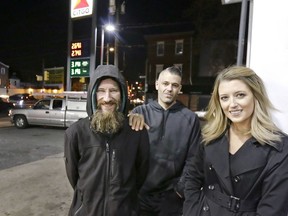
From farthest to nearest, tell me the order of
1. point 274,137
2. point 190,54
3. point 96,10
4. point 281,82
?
point 190,54
point 96,10
point 281,82
point 274,137

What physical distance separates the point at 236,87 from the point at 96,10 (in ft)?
54.0

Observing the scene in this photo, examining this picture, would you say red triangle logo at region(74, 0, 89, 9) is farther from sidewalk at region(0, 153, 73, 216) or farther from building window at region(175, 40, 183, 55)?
building window at region(175, 40, 183, 55)

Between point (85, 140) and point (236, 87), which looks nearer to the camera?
point (236, 87)

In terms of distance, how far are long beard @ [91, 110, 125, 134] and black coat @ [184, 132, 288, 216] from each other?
2.15 feet

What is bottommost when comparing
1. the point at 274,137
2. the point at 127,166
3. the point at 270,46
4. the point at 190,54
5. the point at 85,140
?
the point at 127,166

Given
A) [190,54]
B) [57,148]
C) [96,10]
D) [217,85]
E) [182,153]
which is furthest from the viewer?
[190,54]

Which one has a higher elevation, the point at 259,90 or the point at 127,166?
the point at 259,90

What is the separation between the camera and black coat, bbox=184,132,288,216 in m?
1.53

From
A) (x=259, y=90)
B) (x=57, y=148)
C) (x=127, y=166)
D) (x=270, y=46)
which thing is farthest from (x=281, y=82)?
(x=57, y=148)

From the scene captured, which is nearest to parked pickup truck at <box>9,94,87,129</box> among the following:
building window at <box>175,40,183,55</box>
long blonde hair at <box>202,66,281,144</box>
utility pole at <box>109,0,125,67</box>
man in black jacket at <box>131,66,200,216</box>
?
utility pole at <box>109,0,125,67</box>

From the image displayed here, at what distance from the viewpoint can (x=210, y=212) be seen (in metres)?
1.76

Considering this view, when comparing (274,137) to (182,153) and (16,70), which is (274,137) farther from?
(16,70)

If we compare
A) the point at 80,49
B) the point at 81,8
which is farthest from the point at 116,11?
the point at 80,49

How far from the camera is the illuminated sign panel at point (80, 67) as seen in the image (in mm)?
15680
